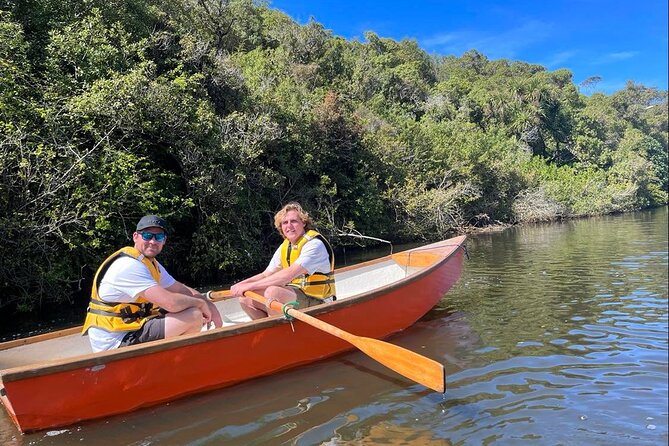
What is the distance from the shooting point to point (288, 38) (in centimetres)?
3048

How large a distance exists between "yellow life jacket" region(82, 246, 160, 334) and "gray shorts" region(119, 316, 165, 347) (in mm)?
43

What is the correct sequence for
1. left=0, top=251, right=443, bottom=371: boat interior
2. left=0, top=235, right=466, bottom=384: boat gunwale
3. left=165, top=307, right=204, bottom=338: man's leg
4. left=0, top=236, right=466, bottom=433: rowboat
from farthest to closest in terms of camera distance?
1. left=0, top=251, right=443, bottom=371: boat interior
2. left=165, top=307, right=204, bottom=338: man's leg
3. left=0, top=236, right=466, bottom=433: rowboat
4. left=0, top=235, right=466, bottom=384: boat gunwale

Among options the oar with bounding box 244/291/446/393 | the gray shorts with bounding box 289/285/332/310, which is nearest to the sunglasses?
the oar with bounding box 244/291/446/393

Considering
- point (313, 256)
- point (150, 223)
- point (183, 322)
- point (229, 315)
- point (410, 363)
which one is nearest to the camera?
point (410, 363)

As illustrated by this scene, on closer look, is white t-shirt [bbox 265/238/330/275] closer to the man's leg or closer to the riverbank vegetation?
the man's leg

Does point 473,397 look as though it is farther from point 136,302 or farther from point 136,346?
point 136,302

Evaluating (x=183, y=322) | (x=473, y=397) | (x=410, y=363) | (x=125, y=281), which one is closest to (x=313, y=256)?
(x=183, y=322)

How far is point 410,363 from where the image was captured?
379 cm

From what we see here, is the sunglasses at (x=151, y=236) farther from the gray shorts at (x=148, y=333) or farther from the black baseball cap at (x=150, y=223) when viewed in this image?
the gray shorts at (x=148, y=333)

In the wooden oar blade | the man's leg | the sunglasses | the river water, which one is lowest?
Answer: the river water

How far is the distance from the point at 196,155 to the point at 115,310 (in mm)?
7603

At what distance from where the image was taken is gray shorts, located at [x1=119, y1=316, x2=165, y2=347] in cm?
396

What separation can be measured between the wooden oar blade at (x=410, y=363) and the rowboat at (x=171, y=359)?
14cm

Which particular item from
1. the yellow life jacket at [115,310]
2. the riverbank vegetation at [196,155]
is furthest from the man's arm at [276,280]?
the riverbank vegetation at [196,155]
